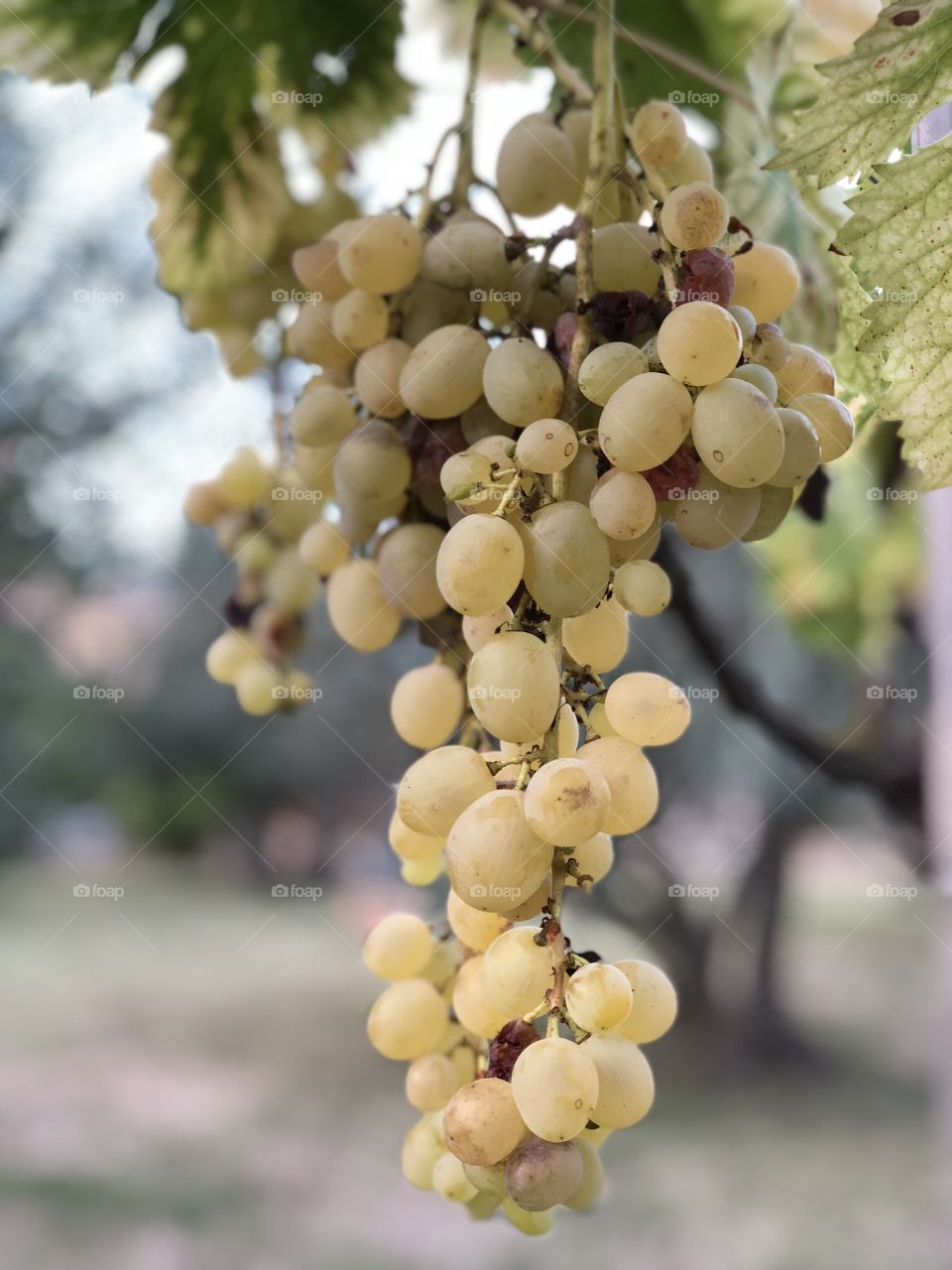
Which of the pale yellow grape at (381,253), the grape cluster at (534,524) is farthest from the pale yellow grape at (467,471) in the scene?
the pale yellow grape at (381,253)

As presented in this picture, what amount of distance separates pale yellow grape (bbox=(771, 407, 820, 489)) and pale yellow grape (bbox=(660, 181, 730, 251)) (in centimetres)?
5

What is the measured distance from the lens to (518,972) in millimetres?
256

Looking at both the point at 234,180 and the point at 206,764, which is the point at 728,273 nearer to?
the point at 234,180

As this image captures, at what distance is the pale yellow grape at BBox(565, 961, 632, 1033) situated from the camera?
0.78ft

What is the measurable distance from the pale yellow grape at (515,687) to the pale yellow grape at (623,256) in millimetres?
118

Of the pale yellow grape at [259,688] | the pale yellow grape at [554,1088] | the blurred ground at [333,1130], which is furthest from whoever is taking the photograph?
the blurred ground at [333,1130]

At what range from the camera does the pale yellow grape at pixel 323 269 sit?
0.39m

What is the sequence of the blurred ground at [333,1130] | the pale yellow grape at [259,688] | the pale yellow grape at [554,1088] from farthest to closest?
1. the blurred ground at [333,1130]
2. the pale yellow grape at [259,688]
3. the pale yellow grape at [554,1088]

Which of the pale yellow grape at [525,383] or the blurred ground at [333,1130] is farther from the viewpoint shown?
the blurred ground at [333,1130]

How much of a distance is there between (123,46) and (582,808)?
17.5 inches

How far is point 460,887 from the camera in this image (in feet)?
0.82

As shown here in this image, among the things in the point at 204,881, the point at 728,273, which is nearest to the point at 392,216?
the point at 728,273

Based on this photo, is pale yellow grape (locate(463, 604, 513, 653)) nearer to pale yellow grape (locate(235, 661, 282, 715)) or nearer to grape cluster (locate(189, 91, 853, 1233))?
grape cluster (locate(189, 91, 853, 1233))

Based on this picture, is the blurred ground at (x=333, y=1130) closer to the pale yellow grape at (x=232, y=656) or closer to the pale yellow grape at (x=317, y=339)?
the pale yellow grape at (x=232, y=656)
